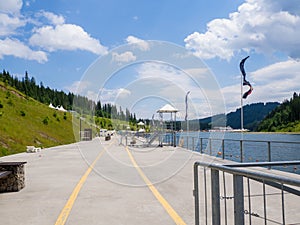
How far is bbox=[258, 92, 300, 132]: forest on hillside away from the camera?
326 ft

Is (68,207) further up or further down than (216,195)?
further down

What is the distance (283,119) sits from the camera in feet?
345

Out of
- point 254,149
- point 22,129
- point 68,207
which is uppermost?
point 22,129

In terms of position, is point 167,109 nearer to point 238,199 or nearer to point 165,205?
point 165,205

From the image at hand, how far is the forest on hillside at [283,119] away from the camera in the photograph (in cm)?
9944

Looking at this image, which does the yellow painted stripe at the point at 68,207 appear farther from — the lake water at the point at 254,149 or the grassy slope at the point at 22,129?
the grassy slope at the point at 22,129

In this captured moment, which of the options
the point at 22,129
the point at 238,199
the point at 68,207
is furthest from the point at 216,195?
the point at 22,129

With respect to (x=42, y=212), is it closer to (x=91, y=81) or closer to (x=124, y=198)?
(x=124, y=198)

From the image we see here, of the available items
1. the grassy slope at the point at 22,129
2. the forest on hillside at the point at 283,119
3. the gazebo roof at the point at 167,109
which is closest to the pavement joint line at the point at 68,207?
the grassy slope at the point at 22,129

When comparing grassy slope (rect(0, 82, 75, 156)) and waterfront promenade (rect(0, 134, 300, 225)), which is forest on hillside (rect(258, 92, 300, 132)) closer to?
grassy slope (rect(0, 82, 75, 156))

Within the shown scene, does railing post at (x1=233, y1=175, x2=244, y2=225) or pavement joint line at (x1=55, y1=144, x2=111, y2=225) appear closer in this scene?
railing post at (x1=233, y1=175, x2=244, y2=225)

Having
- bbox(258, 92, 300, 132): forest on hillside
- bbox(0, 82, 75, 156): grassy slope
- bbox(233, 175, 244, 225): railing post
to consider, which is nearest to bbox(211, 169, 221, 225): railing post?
bbox(233, 175, 244, 225): railing post

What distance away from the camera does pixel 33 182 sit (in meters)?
10.7

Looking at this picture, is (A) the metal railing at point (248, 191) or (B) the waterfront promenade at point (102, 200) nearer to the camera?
(A) the metal railing at point (248, 191)
